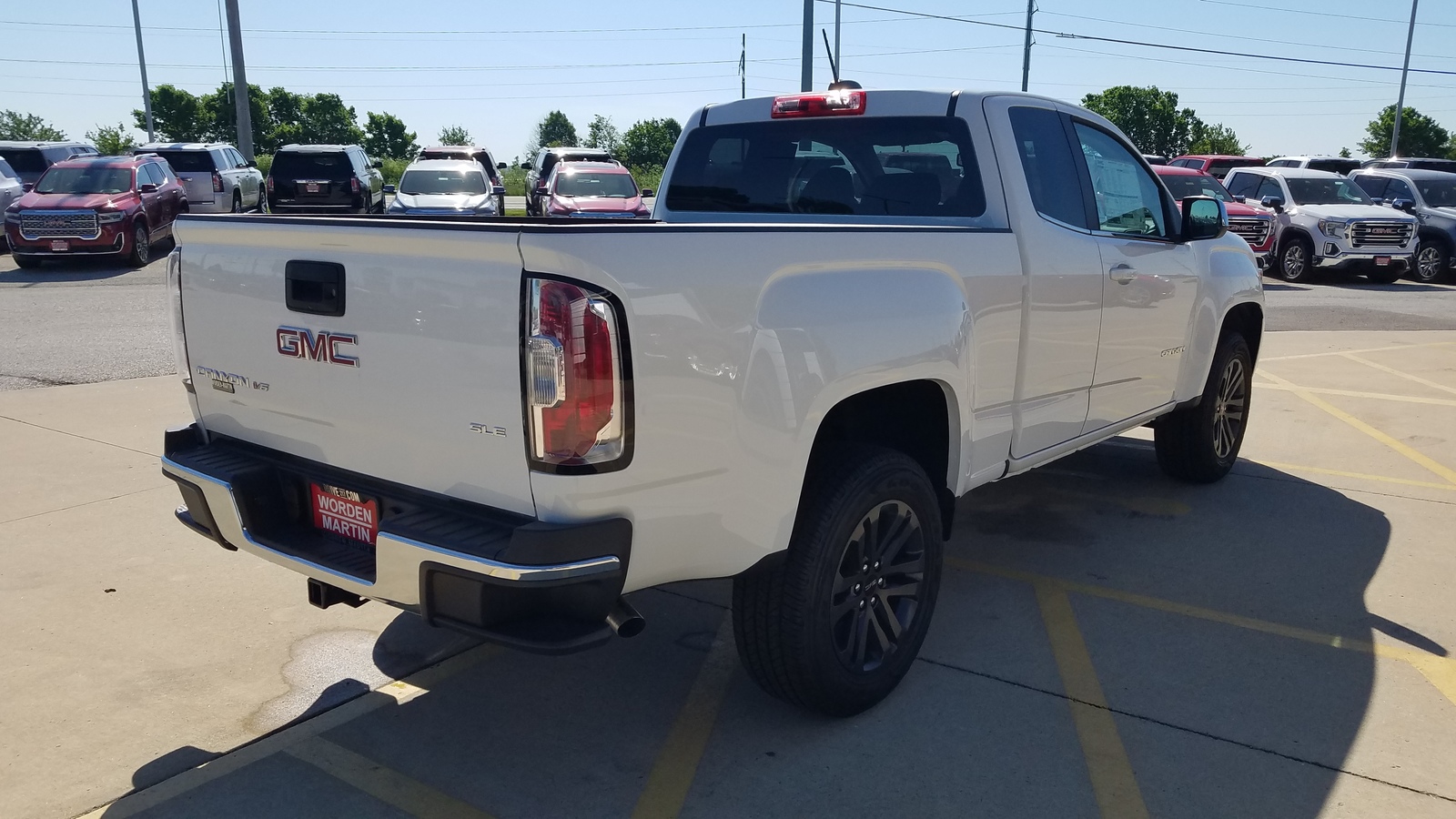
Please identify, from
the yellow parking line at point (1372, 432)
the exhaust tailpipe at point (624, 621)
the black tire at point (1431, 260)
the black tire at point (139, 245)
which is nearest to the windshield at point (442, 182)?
the black tire at point (139, 245)

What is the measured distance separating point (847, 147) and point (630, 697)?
92.7 inches

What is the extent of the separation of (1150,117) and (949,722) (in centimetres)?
9557

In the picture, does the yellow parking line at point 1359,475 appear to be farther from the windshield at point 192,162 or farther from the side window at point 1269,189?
the windshield at point 192,162

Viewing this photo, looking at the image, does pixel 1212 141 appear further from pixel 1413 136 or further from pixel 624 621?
pixel 624 621

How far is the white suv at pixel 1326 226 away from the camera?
61.1ft

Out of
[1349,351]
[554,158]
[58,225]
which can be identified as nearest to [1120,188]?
[1349,351]

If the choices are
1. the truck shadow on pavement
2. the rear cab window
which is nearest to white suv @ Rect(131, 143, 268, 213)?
the rear cab window

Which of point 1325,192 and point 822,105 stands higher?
point 822,105

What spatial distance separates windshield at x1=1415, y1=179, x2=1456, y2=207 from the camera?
2053cm

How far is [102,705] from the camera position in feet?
11.6

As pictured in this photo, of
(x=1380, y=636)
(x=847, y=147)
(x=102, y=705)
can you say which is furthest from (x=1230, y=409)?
(x=102, y=705)

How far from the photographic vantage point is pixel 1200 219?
16.7 feet

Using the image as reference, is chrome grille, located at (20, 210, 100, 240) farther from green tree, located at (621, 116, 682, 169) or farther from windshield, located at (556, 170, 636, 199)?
green tree, located at (621, 116, 682, 169)

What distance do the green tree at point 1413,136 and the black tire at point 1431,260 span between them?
5280cm
